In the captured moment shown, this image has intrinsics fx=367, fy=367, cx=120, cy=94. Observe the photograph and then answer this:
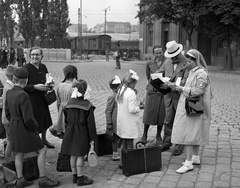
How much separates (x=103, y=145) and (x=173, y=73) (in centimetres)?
162

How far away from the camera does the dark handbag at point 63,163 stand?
502cm

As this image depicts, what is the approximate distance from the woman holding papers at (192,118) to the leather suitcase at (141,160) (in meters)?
0.32

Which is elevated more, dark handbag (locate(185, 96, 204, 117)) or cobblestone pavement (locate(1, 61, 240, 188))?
dark handbag (locate(185, 96, 204, 117))

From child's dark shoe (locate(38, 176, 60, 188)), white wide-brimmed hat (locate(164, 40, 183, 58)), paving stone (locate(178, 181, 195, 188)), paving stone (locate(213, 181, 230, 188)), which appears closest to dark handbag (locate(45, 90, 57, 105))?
child's dark shoe (locate(38, 176, 60, 188))

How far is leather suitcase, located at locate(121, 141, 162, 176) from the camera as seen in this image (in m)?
5.00

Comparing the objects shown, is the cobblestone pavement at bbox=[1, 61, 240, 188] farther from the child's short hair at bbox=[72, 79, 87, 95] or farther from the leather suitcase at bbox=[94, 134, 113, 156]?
the child's short hair at bbox=[72, 79, 87, 95]

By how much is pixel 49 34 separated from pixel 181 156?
39.4 m

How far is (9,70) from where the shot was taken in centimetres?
512

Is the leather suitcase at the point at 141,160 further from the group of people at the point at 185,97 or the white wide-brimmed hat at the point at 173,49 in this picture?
the white wide-brimmed hat at the point at 173,49

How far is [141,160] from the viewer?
5117 millimetres

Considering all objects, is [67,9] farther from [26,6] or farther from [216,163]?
[216,163]

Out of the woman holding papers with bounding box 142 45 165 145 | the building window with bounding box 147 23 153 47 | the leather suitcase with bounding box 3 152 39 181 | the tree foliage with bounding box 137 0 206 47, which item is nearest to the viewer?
the leather suitcase with bounding box 3 152 39 181

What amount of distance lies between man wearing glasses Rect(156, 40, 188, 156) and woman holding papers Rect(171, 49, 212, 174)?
9.7 inches

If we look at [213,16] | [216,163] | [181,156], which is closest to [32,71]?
[181,156]
